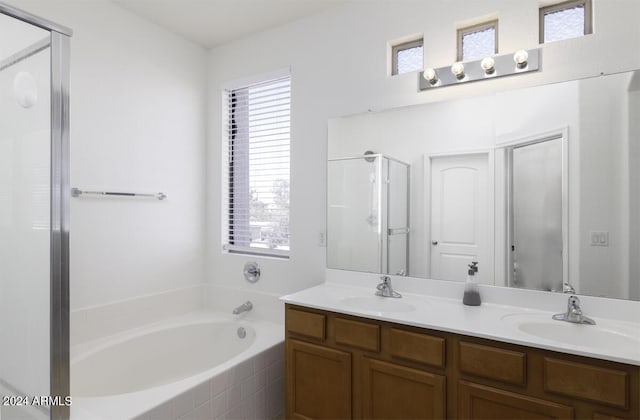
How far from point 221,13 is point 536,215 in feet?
7.90

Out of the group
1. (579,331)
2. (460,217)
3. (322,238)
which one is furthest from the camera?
(322,238)

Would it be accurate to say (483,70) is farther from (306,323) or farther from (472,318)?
(306,323)

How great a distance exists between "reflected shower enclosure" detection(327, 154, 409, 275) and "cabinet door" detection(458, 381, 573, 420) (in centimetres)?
78

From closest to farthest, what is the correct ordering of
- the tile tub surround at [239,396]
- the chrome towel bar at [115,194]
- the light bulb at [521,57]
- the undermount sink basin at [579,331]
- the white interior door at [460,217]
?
the undermount sink basin at [579,331]
the tile tub surround at [239,396]
the light bulb at [521,57]
the white interior door at [460,217]
the chrome towel bar at [115,194]

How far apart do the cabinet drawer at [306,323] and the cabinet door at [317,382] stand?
0.07 metres

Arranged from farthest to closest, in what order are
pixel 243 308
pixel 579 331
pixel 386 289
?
pixel 243 308 < pixel 386 289 < pixel 579 331

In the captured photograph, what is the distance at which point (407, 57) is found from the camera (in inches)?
88.0

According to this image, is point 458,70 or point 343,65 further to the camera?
point 343,65

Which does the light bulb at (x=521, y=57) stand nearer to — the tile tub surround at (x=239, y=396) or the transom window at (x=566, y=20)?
the transom window at (x=566, y=20)

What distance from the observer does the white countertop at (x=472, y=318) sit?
1.33 meters

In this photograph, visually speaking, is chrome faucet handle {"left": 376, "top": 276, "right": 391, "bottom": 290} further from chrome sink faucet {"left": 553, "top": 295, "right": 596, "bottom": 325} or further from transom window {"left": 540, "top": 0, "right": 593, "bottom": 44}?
transom window {"left": 540, "top": 0, "right": 593, "bottom": 44}

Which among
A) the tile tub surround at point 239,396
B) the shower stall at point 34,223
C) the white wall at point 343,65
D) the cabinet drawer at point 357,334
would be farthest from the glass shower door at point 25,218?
the white wall at point 343,65

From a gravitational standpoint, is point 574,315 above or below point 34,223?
below

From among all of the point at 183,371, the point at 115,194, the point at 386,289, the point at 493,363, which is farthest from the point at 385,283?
the point at 115,194
